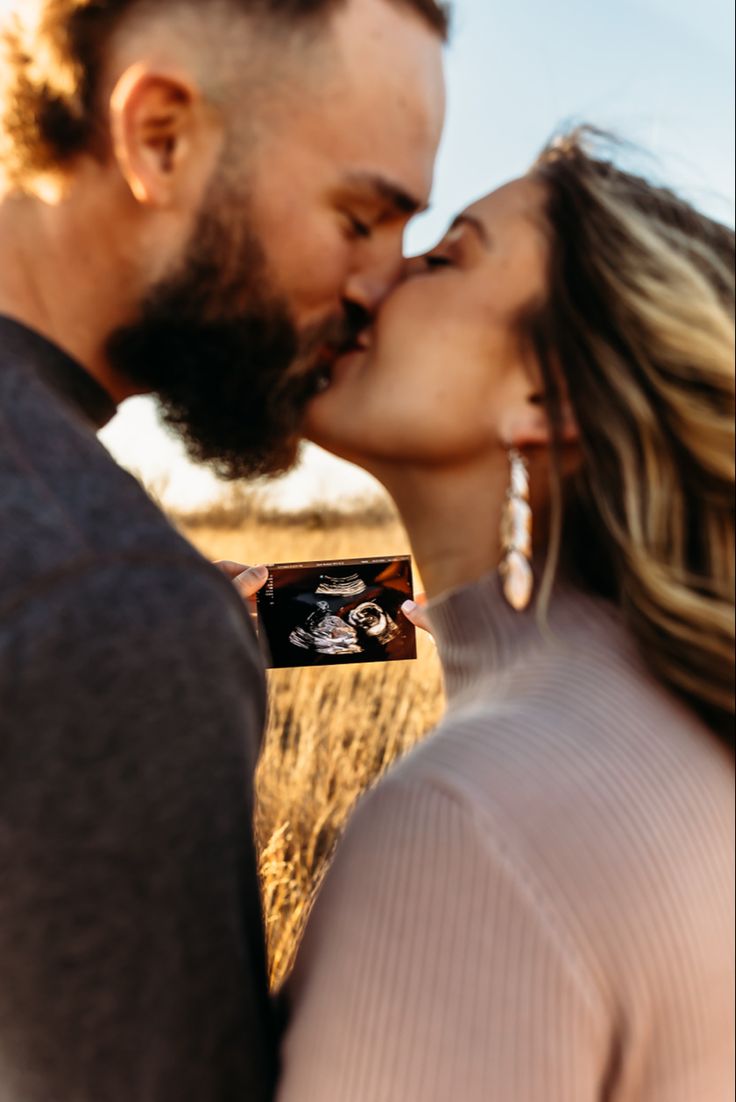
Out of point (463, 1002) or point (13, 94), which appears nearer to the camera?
point (463, 1002)

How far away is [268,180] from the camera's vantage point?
4.86 ft

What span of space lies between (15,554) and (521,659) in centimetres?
61

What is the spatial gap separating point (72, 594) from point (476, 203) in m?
0.92

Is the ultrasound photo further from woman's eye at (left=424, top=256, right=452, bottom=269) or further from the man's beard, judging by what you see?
woman's eye at (left=424, top=256, right=452, bottom=269)

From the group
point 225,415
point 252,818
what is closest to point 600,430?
point 225,415

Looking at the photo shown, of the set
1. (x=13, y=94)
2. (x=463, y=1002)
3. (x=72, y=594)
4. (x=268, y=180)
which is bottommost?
(x=463, y=1002)

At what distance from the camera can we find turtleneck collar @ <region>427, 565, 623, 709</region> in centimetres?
130

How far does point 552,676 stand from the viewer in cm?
121

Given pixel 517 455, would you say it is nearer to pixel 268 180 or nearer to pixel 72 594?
pixel 268 180

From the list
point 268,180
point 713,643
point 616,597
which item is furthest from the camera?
point 268,180

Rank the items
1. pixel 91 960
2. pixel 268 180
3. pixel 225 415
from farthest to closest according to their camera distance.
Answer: pixel 225 415, pixel 268 180, pixel 91 960

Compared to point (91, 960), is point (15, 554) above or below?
above

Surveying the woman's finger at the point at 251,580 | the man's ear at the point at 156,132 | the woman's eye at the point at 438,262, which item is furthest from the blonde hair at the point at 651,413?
the woman's finger at the point at 251,580

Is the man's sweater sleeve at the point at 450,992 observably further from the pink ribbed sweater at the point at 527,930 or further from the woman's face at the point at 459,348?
the woman's face at the point at 459,348
